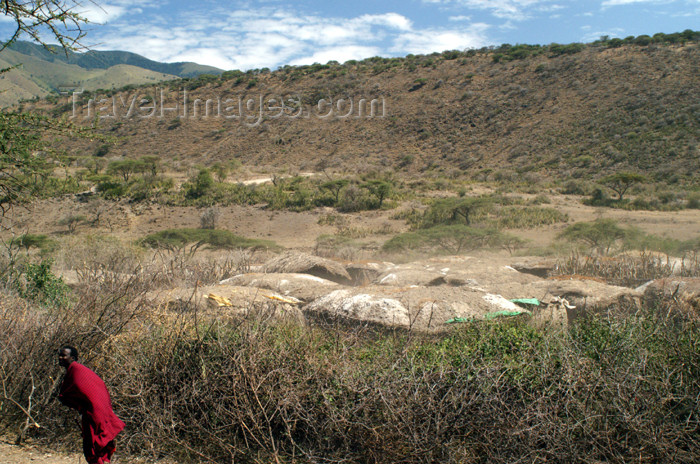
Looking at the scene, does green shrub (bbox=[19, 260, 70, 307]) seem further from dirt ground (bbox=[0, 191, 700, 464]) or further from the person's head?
dirt ground (bbox=[0, 191, 700, 464])

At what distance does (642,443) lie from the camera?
323 cm

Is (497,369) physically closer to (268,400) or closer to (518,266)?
(268,400)

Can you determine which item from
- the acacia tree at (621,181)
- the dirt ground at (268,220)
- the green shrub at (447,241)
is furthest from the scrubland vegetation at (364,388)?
the acacia tree at (621,181)

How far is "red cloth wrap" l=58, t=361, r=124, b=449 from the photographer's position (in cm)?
328

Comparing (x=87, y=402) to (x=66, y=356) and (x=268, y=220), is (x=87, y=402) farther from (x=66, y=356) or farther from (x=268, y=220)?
(x=268, y=220)

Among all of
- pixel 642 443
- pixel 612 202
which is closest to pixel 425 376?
pixel 642 443

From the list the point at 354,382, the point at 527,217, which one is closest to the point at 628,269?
the point at 354,382

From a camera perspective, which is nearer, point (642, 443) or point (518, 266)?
point (642, 443)

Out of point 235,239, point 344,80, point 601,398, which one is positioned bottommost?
point 235,239

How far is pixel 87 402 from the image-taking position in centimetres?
329

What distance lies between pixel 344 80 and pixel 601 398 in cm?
5358

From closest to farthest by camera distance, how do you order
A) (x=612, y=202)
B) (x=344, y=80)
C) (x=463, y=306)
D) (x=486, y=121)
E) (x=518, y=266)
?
(x=463, y=306)
(x=518, y=266)
(x=612, y=202)
(x=486, y=121)
(x=344, y=80)

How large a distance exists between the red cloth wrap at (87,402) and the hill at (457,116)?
32.2 m

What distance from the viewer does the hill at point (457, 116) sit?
3444cm
